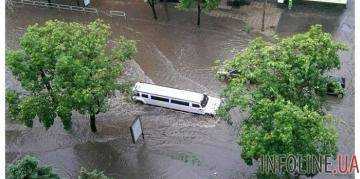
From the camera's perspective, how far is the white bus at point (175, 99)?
1523 inches

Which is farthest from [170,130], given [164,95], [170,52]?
[170,52]

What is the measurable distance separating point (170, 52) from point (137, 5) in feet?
27.1

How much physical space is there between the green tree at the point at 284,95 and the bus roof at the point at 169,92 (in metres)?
7.07

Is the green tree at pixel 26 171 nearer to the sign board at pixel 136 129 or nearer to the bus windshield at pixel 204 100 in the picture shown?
the sign board at pixel 136 129

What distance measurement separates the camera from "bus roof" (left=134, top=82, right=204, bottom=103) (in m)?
38.8

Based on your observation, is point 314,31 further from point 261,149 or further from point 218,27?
point 218,27

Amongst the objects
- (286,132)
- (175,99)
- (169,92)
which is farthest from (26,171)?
(286,132)

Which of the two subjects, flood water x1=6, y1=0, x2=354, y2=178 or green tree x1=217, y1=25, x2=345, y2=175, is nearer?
green tree x1=217, y1=25, x2=345, y2=175

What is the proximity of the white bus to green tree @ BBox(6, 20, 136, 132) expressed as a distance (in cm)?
531

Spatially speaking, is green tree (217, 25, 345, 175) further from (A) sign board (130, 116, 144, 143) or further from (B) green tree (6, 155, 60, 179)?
(B) green tree (6, 155, 60, 179)

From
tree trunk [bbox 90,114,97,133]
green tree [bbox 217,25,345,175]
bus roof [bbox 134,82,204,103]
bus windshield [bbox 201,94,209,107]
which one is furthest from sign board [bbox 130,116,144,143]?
green tree [bbox 217,25,345,175]

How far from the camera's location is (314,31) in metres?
31.5

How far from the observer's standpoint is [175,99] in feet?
128

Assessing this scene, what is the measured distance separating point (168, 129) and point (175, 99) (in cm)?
216
